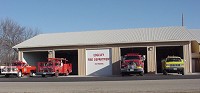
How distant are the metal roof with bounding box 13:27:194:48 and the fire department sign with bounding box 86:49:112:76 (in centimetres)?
117

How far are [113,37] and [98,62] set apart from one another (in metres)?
4.20

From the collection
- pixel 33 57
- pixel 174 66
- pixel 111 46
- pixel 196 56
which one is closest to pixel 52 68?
pixel 111 46

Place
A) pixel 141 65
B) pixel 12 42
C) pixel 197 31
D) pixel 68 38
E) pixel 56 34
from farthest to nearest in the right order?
pixel 12 42 < pixel 197 31 < pixel 56 34 < pixel 68 38 < pixel 141 65

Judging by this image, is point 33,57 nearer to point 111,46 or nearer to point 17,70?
point 17,70

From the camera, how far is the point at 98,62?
42.5 meters

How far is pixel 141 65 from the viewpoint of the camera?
34.2 m

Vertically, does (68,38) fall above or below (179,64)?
above

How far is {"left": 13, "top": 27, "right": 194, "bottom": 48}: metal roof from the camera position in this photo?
41438 mm

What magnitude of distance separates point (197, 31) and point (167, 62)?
79.2 ft

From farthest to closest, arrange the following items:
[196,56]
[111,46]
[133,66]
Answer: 1. [196,56]
2. [111,46]
3. [133,66]

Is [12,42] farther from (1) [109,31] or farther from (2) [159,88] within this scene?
(2) [159,88]

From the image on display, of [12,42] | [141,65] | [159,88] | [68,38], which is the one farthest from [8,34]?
[159,88]

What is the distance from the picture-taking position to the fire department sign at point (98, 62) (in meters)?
41.9

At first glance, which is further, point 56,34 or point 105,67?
point 56,34
